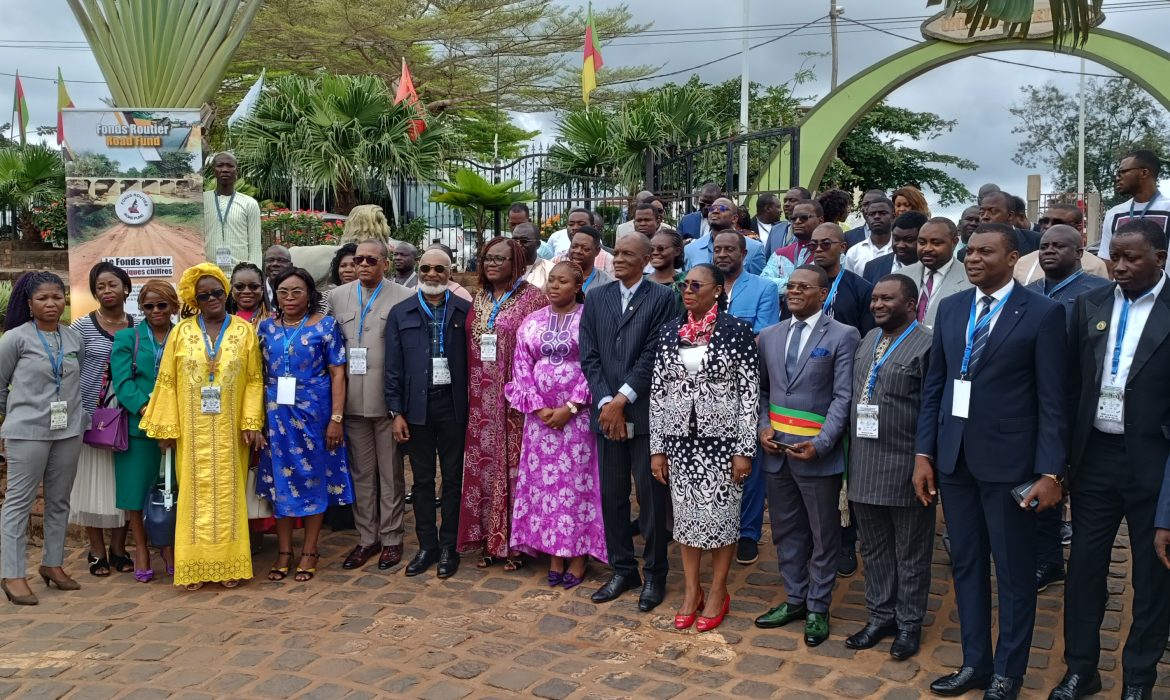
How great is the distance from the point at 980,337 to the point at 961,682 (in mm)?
1506

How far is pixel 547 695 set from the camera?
4.35 metres

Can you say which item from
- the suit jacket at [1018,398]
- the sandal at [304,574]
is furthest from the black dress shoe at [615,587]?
the suit jacket at [1018,398]

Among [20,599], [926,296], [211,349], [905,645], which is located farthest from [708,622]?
[20,599]

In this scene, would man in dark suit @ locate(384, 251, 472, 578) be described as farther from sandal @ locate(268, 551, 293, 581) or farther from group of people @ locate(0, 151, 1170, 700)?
sandal @ locate(268, 551, 293, 581)

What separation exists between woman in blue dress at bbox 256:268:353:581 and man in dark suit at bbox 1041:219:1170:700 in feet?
13.1

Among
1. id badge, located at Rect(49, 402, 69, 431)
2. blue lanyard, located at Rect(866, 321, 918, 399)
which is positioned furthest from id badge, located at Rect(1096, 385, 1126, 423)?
id badge, located at Rect(49, 402, 69, 431)

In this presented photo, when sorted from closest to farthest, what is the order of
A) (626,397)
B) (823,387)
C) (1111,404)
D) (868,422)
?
1. (1111,404)
2. (868,422)
3. (823,387)
4. (626,397)

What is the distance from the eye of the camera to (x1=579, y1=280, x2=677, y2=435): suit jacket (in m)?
5.31

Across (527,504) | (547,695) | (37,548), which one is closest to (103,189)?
(37,548)

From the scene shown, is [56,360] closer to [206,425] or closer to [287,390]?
[206,425]

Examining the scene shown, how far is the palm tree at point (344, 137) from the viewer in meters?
14.5

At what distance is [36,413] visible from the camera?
5543 millimetres

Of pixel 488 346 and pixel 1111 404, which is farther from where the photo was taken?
pixel 488 346

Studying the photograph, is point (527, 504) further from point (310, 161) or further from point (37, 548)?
point (310, 161)
